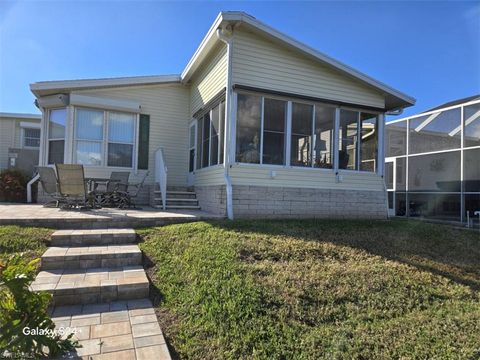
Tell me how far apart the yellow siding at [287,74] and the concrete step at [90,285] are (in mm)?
5092

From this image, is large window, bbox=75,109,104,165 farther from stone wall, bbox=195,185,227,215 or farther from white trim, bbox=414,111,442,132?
white trim, bbox=414,111,442,132

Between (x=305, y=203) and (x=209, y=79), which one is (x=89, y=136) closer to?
(x=209, y=79)

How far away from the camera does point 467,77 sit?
11992mm

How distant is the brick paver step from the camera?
8.21 ft

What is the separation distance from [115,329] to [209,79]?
7234 millimetres

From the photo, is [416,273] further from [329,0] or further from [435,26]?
[435,26]

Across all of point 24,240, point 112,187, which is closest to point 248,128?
point 112,187

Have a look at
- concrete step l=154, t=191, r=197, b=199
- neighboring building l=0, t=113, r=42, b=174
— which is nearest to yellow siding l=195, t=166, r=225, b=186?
concrete step l=154, t=191, r=197, b=199

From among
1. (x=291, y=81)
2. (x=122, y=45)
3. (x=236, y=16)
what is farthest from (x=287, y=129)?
(x=122, y=45)

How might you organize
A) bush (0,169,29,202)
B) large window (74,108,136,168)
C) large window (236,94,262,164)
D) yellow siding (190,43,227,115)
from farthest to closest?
1. bush (0,169,29,202)
2. large window (74,108,136,168)
3. yellow siding (190,43,227,115)
4. large window (236,94,262,164)

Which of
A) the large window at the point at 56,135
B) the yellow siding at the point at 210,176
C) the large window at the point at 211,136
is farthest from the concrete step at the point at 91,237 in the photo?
the large window at the point at 56,135

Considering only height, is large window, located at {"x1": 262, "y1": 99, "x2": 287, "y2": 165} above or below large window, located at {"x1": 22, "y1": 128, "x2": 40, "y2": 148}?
below

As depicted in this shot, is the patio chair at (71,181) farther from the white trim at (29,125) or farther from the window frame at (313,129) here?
the white trim at (29,125)

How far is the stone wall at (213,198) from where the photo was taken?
7.14 meters
